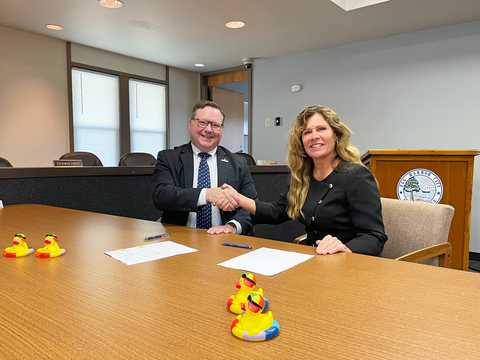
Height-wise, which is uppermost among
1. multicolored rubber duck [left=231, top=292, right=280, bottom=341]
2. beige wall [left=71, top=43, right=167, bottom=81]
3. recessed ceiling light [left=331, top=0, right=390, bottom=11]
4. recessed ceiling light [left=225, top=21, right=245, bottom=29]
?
recessed ceiling light [left=331, top=0, right=390, bottom=11]

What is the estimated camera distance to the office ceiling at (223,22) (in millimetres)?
3340

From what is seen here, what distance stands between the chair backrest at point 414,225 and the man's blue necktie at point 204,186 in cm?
82

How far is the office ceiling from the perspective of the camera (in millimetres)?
3340

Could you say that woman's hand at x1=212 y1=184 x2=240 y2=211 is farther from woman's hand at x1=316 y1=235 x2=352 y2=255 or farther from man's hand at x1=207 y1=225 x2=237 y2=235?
woman's hand at x1=316 y1=235 x2=352 y2=255

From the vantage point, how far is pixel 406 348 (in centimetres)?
51

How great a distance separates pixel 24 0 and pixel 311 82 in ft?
11.2

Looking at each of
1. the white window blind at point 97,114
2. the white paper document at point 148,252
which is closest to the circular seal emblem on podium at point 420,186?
the white paper document at point 148,252

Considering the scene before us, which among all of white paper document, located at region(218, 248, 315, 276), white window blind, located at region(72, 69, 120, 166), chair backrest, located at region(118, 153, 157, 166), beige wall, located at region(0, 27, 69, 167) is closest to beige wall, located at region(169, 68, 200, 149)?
white window blind, located at region(72, 69, 120, 166)

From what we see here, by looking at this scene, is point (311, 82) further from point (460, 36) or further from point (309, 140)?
point (309, 140)

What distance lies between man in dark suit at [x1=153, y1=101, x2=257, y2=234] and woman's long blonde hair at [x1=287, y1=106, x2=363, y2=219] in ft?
0.84

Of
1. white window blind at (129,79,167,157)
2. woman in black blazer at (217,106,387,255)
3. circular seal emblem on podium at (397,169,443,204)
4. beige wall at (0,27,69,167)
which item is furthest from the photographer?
white window blind at (129,79,167,157)

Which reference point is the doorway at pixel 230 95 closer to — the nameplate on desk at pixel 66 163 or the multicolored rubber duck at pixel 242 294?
the nameplate on desk at pixel 66 163

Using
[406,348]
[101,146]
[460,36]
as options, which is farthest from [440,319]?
[101,146]

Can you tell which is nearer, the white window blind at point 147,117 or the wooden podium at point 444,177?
the wooden podium at point 444,177
